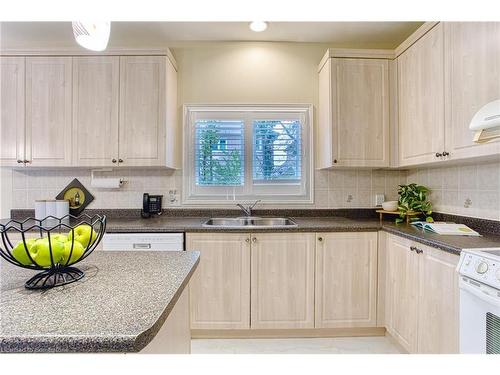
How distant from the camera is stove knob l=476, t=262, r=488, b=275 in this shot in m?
1.23

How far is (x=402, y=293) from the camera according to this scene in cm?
200

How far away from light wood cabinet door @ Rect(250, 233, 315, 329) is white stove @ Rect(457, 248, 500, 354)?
1.02 metres

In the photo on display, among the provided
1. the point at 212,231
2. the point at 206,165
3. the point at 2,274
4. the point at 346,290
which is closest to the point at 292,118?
the point at 206,165

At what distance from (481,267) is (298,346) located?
1404 millimetres

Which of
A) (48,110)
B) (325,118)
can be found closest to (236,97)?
(325,118)

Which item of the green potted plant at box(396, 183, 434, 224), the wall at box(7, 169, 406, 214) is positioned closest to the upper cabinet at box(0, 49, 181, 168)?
the wall at box(7, 169, 406, 214)

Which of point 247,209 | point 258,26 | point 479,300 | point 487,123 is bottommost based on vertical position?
point 479,300

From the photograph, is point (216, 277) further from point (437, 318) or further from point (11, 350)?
point (11, 350)

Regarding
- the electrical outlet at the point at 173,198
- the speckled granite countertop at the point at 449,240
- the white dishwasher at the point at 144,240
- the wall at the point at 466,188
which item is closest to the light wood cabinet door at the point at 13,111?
the white dishwasher at the point at 144,240

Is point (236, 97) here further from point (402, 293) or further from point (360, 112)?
point (402, 293)

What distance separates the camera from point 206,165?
2.83 metres

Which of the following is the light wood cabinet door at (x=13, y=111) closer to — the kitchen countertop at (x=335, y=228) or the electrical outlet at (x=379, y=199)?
the kitchen countertop at (x=335, y=228)

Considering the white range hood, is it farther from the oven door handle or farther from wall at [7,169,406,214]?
wall at [7,169,406,214]

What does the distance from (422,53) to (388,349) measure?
7.13 ft
